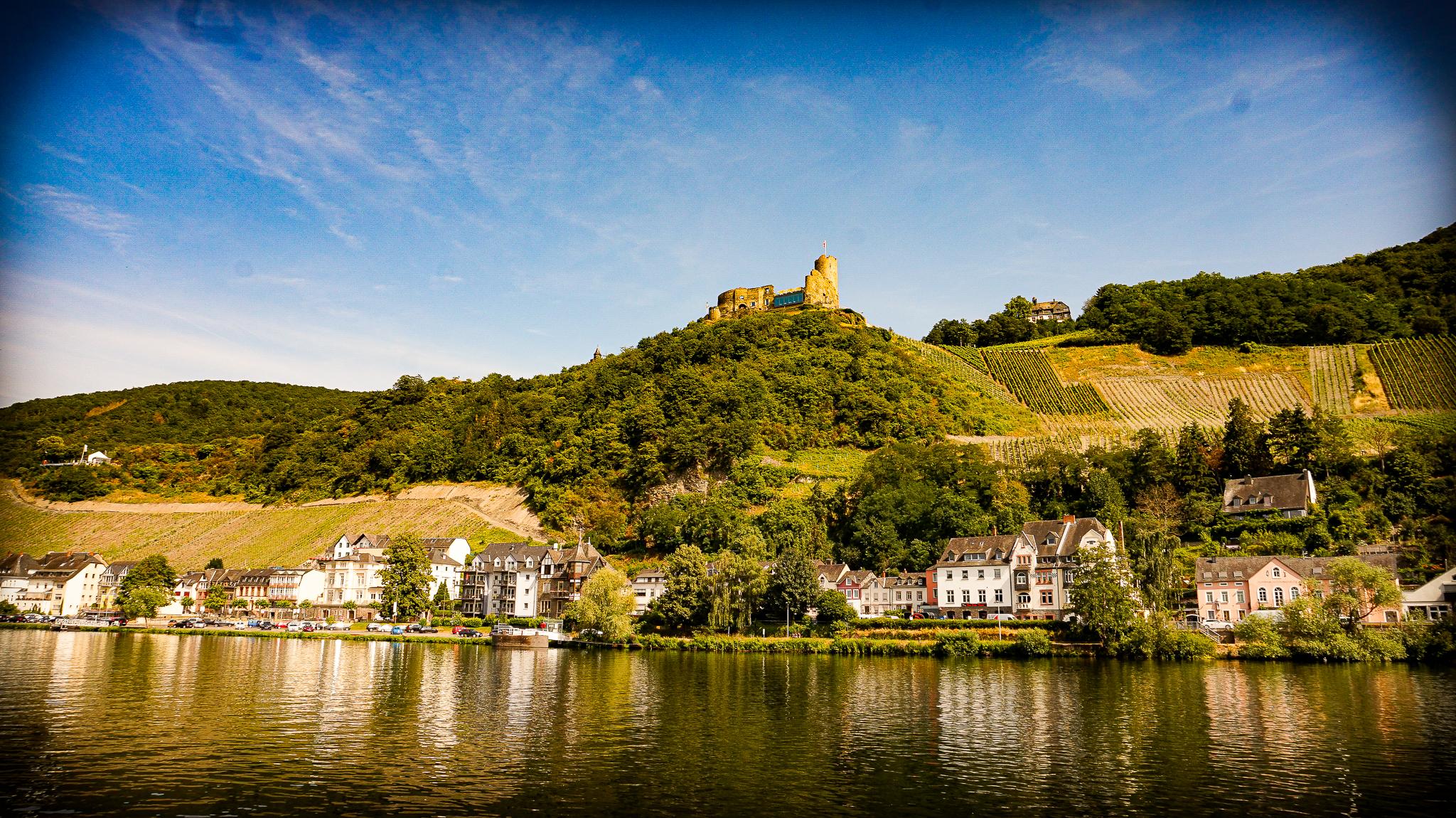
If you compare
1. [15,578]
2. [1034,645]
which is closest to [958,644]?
[1034,645]

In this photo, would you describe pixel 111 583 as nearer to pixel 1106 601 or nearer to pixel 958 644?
pixel 958 644

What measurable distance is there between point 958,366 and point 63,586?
132057 millimetres

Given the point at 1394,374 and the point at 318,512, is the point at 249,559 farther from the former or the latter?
the point at 1394,374

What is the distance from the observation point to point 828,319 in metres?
157

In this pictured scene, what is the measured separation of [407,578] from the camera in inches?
3565

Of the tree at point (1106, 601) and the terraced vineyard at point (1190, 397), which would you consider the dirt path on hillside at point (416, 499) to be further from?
the terraced vineyard at point (1190, 397)

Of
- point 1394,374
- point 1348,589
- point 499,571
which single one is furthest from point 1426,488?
point 499,571

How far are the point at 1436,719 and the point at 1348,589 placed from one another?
99.3 feet

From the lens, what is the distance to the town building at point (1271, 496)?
79.3 metres

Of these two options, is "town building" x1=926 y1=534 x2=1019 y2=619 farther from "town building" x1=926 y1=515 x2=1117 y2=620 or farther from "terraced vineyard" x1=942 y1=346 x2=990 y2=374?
"terraced vineyard" x1=942 y1=346 x2=990 y2=374

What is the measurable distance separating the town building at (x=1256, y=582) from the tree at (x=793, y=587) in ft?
103

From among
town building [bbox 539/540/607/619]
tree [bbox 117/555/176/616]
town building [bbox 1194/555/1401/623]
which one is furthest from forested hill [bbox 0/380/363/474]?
town building [bbox 1194/555/1401/623]

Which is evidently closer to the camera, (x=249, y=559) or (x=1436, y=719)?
(x=1436, y=719)

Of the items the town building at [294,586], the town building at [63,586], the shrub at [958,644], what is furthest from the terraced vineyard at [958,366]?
the town building at [63,586]
